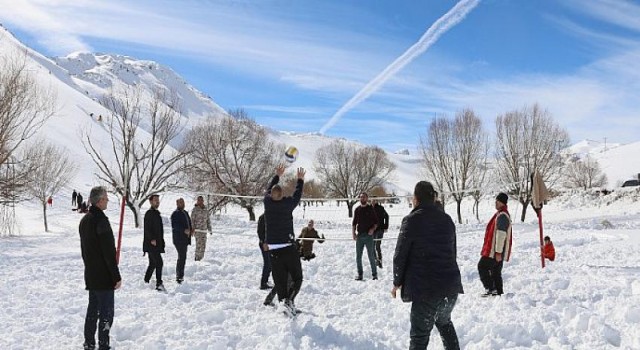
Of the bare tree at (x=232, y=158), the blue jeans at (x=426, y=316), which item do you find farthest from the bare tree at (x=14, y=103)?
the blue jeans at (x=426, y=316)

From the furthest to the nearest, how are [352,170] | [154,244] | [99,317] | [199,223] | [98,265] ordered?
[352,170], [199,223], [154,244], [99,317], [98,265]

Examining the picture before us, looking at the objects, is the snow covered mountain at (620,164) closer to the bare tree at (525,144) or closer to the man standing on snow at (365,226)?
the bare tree at (525,144)

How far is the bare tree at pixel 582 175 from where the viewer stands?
273 feet

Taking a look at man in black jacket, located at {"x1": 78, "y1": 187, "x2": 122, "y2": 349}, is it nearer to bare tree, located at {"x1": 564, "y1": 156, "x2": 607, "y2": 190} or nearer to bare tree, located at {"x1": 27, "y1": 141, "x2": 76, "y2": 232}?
bare tree, located at {"x1": 27, "y1": 141, "x2": 76, "y2": 232}

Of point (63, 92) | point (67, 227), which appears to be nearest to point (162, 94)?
point (67, 227)

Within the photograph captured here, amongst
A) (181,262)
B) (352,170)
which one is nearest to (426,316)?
(181,262)

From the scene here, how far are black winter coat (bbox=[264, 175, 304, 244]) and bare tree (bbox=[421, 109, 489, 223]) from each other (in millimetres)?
33349

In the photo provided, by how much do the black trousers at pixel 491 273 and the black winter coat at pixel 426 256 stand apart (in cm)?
355

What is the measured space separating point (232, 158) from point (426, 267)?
37.2 m

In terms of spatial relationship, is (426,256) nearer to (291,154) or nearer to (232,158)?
(291,154)

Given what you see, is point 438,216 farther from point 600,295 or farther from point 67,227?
point 67,227

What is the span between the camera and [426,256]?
15.7 feet

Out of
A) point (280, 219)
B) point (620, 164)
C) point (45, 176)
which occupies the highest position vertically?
point (620, 164)

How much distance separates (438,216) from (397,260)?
0.60m
